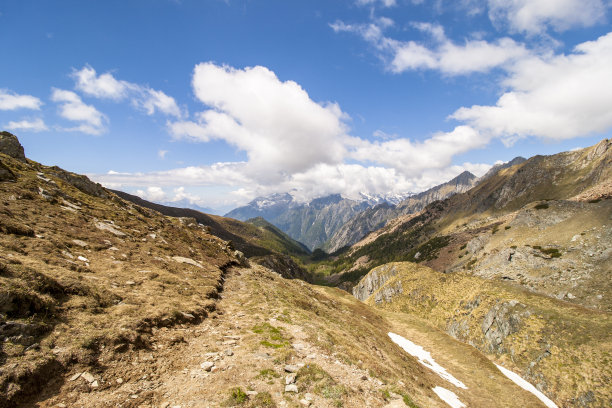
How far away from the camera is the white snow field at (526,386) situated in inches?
1278

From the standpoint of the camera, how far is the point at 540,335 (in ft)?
129

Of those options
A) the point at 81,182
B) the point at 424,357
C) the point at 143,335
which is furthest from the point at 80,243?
the point at 424,357

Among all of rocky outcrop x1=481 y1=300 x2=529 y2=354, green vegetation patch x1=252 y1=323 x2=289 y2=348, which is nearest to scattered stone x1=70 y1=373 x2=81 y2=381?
green vegetation patch x1=252 y1=323 x2=289 y2=348

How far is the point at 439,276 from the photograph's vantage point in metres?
75.2

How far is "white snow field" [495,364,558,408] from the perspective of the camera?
3246 centimetres

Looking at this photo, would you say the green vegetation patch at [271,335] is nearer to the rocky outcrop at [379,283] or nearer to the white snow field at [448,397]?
the white snow field at [448,397]

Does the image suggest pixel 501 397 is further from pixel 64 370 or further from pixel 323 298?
pixel 64 370

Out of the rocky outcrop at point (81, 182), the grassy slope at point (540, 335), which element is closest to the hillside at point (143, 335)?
the grassy slope at point (540, 335)

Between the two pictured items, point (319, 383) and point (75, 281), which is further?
point (75, 281)

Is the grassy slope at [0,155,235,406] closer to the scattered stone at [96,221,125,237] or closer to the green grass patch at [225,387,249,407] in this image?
the scattered stone at [96,221,125,237]

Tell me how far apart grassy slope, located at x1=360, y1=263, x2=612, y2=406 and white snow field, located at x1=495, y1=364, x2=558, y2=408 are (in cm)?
93

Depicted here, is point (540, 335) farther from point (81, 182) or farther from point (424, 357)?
point (81, 182)

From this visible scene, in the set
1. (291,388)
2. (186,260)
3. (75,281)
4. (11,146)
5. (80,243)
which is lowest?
(291,388)

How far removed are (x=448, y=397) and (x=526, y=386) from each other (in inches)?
852
